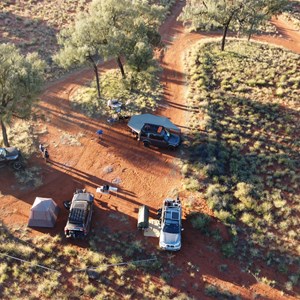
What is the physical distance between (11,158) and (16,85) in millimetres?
6758

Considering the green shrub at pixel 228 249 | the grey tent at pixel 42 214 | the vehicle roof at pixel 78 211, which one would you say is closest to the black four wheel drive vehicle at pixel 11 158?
the grey tent at pixel 42 214

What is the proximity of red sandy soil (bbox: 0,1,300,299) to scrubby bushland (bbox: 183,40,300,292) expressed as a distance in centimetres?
189

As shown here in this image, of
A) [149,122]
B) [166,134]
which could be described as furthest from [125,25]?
[166,134]

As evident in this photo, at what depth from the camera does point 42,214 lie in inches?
1030

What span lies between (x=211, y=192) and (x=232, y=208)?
7.17 ft

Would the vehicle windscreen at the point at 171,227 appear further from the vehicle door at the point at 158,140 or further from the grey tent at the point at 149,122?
the grey tent at the point at 149,122

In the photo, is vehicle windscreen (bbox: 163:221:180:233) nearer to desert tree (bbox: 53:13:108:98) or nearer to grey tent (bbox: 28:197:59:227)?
grey tent (bbox: 28:197:59:227)

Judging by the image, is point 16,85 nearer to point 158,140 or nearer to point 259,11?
point 158,140

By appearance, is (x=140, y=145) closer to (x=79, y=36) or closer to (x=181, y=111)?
(x=181, y=111)

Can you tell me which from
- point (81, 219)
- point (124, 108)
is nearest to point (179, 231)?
point (81, 219)

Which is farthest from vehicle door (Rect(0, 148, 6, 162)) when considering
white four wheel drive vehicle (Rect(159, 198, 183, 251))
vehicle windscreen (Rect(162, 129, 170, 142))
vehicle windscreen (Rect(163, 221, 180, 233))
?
vehicle windscreen (Rect(163, 221, 180, 233))

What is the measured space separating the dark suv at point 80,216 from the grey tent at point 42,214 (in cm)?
157

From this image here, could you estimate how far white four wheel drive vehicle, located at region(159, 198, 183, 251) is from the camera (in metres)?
24.7

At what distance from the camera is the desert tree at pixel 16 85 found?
95.3 feet
